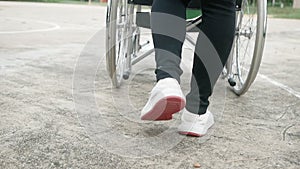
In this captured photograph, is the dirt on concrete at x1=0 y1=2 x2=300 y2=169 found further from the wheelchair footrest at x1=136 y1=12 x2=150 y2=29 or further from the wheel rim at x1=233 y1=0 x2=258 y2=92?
the wheelchair footrest at x1=136 y1=12 x2=150 y2=29

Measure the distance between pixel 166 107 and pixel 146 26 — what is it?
2.80 feet

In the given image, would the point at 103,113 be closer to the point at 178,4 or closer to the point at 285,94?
the point at 178,4

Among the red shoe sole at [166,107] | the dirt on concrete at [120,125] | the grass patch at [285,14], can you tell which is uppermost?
the red shoe sole at [166,107]

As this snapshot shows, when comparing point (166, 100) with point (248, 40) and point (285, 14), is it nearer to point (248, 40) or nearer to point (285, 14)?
point (248, 40)

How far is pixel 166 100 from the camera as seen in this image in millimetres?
1094

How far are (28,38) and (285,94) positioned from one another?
7.73 feet

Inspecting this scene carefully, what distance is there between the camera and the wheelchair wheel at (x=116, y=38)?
159cm

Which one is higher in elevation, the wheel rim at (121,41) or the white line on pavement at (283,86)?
the wheel rim at (121,41)

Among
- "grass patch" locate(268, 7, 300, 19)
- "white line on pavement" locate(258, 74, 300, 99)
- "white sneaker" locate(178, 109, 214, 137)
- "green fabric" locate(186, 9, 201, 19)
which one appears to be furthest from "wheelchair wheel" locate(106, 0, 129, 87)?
"grass patch" locate(268, 7, 300, 19)

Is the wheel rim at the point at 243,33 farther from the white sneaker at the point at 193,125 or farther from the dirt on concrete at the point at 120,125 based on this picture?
the white sneaker at the point at 193,125

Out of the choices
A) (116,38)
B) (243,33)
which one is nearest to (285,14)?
(243,33)

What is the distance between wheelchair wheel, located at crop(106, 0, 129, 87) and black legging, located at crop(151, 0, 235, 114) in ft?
1.19

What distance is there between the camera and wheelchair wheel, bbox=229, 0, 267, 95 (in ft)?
4.92

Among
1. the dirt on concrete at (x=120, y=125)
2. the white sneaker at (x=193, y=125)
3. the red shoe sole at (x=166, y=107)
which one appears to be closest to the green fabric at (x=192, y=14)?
the dirt on concrete at (x=120, y=125)
